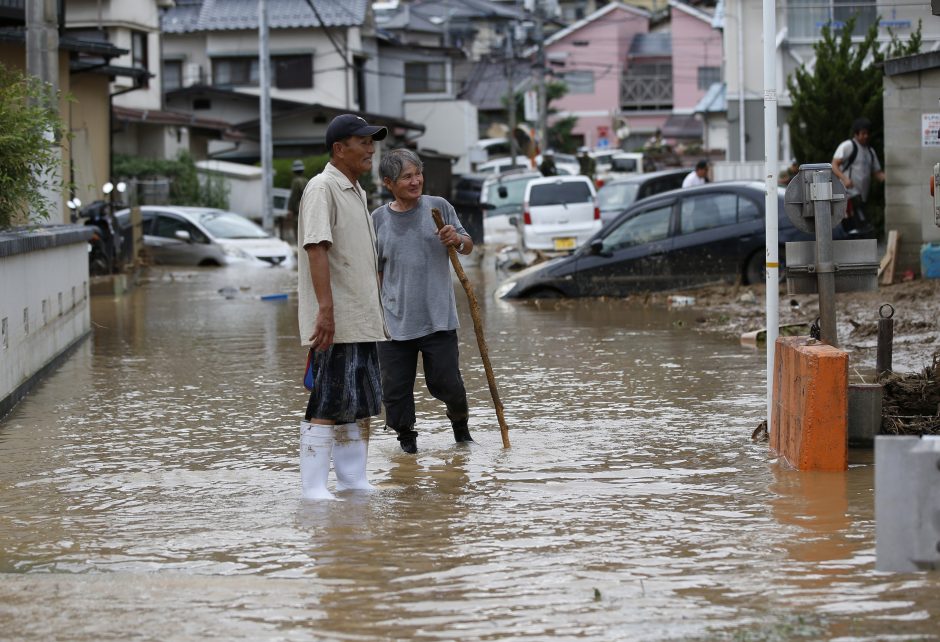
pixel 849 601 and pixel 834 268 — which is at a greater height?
pixel 834 268

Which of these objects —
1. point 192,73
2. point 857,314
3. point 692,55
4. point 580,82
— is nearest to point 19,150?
point 857,314

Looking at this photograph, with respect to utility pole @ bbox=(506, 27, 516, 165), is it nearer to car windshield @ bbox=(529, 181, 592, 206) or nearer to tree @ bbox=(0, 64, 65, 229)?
car windshield @ bbox=(529, 181, 592, 206)

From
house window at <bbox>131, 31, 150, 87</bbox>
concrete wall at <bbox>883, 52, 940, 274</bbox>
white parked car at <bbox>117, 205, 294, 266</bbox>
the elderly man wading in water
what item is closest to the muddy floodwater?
the elderly man wading in water

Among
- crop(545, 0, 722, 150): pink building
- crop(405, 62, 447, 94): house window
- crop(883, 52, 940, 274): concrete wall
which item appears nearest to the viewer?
crop(883, 52, 940, 274): concrete wall

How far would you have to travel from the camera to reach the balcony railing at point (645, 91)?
250ft

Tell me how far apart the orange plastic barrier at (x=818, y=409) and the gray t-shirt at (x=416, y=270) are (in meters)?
1.96

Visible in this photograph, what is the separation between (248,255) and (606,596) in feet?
72.7

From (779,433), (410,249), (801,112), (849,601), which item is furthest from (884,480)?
(801,112)

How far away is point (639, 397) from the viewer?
10.1m

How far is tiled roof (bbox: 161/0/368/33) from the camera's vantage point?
50.1 meters

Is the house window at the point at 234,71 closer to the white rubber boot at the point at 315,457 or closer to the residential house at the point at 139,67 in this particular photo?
the residential house at the point at 139,67

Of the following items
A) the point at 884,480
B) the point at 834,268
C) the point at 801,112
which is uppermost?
the point at 801,112

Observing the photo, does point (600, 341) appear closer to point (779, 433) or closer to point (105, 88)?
point (779, 433)

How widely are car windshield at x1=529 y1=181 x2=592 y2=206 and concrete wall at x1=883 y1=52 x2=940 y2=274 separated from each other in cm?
965
